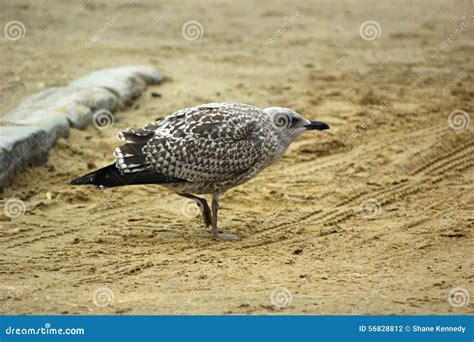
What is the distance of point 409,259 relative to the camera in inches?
333

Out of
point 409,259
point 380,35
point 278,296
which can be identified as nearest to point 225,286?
point 278,296

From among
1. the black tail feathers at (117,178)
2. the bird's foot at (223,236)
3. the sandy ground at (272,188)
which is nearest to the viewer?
the sandy ground at (272,188)

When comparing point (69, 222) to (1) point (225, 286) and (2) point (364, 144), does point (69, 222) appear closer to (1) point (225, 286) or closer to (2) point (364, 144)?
(1) point (225, 286)

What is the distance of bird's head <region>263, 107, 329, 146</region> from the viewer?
9391mm

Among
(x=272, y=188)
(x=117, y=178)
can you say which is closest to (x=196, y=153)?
(x=117, y=178)

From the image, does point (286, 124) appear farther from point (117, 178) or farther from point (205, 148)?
point (117, 178)

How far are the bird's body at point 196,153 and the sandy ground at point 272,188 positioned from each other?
23.6 inches

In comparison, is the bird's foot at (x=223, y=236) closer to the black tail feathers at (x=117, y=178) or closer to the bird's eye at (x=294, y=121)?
the black tail feathers at (x=117, y=178)

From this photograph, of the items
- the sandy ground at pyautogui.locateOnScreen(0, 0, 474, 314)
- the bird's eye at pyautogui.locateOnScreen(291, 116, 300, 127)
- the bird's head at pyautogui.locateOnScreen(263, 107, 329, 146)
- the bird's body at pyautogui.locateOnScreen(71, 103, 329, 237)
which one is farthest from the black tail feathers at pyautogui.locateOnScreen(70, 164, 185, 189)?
the bird's eye at pyautogui.locateOnScreen(291, 116, 300, 127)

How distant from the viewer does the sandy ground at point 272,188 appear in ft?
25.3

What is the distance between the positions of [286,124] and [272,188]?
1430mm

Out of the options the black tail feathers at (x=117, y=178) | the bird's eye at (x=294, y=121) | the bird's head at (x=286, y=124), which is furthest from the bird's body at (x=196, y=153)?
the bird's eye at (x=294, y=121)

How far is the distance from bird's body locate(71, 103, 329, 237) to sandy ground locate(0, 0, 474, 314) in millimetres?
599

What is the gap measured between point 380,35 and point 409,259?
9867 mm
